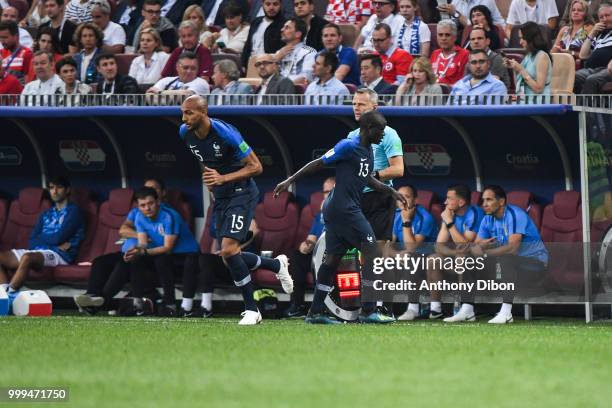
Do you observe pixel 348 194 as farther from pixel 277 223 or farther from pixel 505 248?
pixel 277 223

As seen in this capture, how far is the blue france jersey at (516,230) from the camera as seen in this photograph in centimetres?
1319

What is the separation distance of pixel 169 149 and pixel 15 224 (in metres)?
2.15

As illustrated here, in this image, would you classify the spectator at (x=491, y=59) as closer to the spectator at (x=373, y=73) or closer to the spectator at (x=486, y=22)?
the spectator at (x=486, y=22)

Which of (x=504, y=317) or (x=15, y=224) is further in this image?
(x=15, y=224)

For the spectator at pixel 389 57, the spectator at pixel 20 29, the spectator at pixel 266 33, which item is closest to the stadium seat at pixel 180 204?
the spectator at pixel 266 33

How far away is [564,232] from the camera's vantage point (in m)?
13.8

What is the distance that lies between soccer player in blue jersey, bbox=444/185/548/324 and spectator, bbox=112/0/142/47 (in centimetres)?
711

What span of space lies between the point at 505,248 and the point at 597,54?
98.6 inches

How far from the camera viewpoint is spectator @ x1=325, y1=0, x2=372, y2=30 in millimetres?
17375

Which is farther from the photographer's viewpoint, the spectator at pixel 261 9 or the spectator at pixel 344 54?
the spectator at pixel 261 9

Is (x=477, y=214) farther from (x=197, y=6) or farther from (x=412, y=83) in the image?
(x=197, y=6)

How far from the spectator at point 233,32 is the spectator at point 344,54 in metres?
2.29

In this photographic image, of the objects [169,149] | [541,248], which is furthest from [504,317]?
[169,149]

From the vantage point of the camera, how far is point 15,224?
54.5 ft
